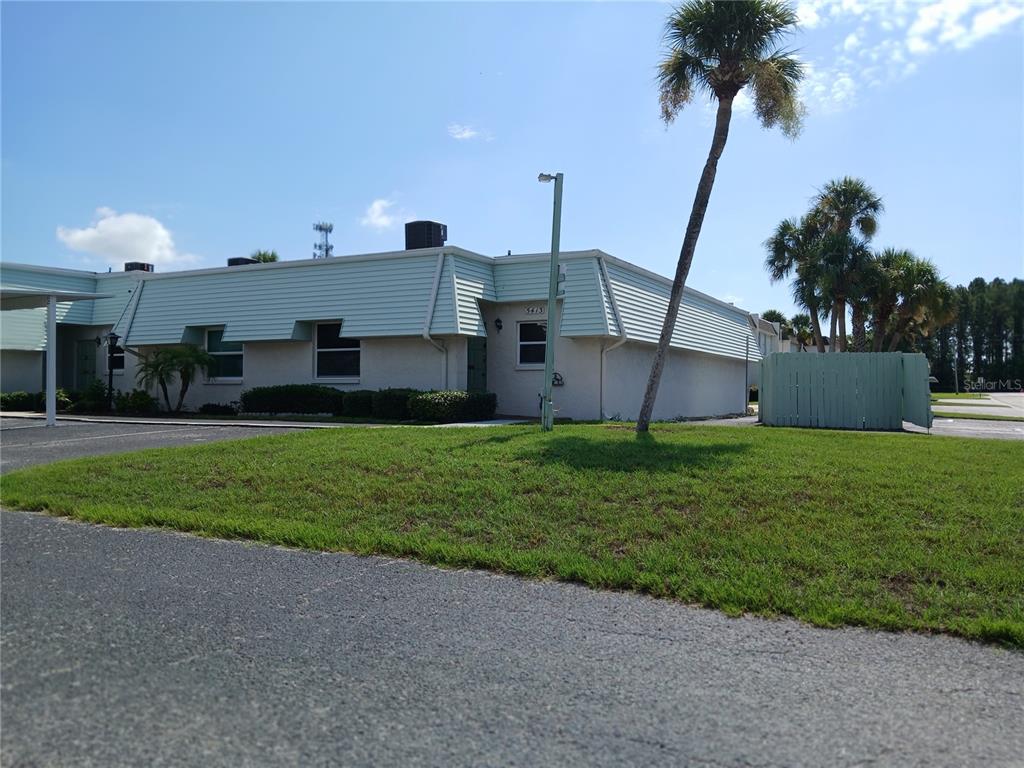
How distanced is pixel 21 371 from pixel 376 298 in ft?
46.3

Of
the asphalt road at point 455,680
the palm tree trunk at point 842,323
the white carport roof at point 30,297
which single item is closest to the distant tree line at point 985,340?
the palm tree trunk at point 842,323

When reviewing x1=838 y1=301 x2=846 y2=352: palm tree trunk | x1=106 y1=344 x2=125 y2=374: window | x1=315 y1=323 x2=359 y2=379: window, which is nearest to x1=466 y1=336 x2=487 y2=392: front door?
x1=315 y1=323 x2=359 y2=379: window

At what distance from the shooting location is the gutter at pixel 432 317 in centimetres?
1895

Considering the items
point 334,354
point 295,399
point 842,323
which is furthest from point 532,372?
point 842,323

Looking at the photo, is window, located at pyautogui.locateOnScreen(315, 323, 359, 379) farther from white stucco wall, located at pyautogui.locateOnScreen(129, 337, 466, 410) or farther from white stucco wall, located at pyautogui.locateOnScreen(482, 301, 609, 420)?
white stucco wall, located at pyautogui.locateOnScreen(482, 301, 609, 420)

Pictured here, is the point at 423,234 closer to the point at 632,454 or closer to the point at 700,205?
the point at 700,205

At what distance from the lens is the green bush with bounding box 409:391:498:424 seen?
17578mm

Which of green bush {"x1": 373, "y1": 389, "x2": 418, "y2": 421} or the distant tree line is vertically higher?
the distant tree line

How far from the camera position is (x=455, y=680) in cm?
385

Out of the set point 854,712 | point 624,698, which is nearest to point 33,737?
point 624,698

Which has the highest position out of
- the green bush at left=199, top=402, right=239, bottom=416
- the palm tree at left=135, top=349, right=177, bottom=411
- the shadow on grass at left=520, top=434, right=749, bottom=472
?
the palm tree at left=135, top=349, right=177, bottom=411

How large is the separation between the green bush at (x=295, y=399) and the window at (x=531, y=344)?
482 cm

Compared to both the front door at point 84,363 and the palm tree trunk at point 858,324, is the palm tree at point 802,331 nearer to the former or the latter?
the palm tree trunk at point 858,324

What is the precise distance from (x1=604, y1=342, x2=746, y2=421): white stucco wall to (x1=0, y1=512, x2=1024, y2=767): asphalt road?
47.2 feet
